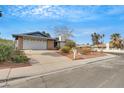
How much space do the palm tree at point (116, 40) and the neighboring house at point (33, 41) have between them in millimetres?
29863

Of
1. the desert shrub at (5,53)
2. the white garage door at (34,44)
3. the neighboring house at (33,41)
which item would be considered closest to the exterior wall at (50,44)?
the neighboring house at (33,41)

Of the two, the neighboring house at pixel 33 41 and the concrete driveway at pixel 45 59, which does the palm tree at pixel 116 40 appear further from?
the concrete driveway at pixel 45 59

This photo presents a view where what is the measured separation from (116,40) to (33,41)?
36648 mm

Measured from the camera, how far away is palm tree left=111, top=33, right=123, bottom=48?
6329 centimetres

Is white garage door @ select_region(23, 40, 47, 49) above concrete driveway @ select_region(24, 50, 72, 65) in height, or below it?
above

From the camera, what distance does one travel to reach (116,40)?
6438cm

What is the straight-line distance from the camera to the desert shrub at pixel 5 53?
49.1ft

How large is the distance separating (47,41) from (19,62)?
23.5 m

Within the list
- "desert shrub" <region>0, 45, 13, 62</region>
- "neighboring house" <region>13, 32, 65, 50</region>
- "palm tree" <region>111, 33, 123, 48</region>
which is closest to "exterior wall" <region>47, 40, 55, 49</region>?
"neighboring house" <region>13, 32, 65, 50</region>

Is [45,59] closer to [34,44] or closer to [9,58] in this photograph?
[9,58]

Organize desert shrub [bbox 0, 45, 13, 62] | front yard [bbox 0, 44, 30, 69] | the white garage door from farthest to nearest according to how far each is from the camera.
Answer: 1. the white garage door
2. desert shrub [bbox 0, 45, 13, 62]
3. front yard [bbox 0, 44, 30, 69]

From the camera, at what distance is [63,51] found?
28609 mm

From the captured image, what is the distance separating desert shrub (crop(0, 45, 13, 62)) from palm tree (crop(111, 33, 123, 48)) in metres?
51.9

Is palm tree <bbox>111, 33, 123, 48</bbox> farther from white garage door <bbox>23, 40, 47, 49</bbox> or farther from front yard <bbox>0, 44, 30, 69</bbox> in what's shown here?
front yard <bbox>0, 44, 30, 69</bbox>
